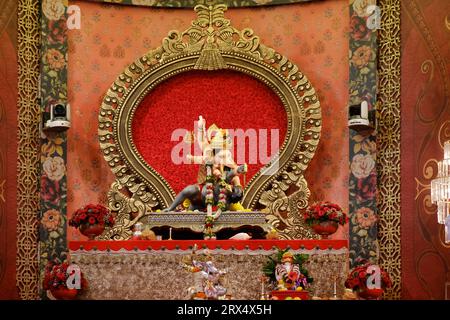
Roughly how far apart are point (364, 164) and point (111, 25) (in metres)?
3.55

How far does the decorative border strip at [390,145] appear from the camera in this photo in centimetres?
1058

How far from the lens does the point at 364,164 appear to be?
10.8m

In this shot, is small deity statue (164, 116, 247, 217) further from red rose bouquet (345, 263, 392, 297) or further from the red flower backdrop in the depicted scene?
red rose bouquet (345, 263, 392, 297)

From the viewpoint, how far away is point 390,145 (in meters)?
10.8

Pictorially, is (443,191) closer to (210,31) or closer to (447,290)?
(447,290)

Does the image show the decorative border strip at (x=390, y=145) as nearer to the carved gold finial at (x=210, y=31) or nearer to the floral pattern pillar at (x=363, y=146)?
the floral pattern pillar at (x=363, y=146)

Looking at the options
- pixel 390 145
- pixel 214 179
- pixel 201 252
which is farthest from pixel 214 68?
pixel 201 252

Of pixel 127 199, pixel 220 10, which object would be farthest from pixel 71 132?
pixel 220 10

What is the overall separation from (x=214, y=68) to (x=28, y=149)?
2455mm

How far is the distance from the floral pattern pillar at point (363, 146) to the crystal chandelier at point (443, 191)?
1.27 metres

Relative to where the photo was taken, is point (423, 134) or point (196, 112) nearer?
point (423, 134)

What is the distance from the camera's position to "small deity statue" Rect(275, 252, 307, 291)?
8.98 meters

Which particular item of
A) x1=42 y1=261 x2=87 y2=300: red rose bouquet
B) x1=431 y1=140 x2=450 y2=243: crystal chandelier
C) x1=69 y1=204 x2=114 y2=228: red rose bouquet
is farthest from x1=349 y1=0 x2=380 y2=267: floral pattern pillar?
x1=42 y1=261 x2=87 y2=300: red rose bouquet

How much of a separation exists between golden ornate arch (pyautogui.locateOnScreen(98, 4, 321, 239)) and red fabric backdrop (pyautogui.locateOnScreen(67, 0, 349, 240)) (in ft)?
0.54
